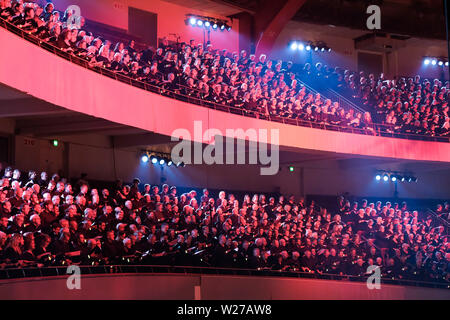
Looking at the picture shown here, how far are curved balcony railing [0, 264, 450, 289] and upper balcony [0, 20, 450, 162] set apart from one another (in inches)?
84.7

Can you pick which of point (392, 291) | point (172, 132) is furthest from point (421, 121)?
point (172, 132)

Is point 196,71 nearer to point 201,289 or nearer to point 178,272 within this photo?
point 178,272

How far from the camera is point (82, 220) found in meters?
8.10

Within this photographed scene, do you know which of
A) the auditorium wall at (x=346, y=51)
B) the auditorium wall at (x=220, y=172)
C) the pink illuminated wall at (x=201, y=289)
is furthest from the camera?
the auditorium wall at (x=346, y=51)

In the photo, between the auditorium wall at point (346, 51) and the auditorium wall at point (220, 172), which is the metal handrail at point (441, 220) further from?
the auditorium wall at point (346, 51)

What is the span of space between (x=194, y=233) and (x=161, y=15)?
722cm

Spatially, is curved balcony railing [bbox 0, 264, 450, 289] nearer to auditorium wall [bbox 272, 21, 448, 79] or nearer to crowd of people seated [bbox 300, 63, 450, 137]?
crowd of people seated [bbox 300, 63, 450, 137]

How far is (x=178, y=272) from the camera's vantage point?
30.1ft

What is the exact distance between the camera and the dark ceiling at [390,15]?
16.9 m

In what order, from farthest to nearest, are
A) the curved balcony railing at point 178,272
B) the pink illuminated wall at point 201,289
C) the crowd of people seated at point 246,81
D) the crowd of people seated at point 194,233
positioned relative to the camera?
the crowd of people seated at point 246,81, the crowd of people seated at point 194,233, the pink illuminated wall at point 201,289, the curved balcony railing at point 178,272

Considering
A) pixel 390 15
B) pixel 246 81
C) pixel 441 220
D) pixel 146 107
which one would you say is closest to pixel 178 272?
pixel 146 107

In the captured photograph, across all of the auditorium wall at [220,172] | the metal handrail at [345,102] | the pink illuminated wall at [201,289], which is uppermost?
the metal handrail at [345,102]

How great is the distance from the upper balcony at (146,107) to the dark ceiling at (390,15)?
4.30 metres

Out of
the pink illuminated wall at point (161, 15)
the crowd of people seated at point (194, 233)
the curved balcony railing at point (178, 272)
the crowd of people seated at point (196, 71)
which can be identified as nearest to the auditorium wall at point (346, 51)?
the pink illuminated wall at point (161, 15)
